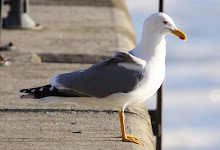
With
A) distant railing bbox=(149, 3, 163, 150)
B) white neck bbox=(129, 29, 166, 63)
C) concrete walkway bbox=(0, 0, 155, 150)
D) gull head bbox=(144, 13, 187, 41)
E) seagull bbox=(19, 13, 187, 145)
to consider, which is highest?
gull head bbox=(144, 13, 187, 41)

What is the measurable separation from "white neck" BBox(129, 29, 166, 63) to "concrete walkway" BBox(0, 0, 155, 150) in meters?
0.64

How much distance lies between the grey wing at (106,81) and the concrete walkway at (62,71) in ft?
1.22

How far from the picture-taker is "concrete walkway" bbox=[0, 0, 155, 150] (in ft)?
13.1

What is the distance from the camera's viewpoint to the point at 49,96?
3.94 metres

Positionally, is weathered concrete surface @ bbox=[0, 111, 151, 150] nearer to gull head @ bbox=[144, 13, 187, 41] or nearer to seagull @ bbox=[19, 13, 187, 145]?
seagull @ bbox=[19, 13, 187, 145]

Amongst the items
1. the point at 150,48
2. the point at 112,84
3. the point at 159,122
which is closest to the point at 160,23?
the point at 150,48

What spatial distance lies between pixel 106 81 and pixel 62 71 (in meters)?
2.14

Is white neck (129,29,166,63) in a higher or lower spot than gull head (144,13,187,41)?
lower

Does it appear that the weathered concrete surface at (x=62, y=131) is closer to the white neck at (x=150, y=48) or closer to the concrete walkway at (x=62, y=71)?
the concrete walkway at (x=62, y=71)

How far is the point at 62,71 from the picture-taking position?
19.8ft

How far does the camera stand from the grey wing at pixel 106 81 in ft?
12.9

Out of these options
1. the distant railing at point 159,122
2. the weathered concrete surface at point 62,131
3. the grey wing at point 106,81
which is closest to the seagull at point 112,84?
the grey wing at point 106,81

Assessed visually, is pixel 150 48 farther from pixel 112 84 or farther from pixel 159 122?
pixel 159 122

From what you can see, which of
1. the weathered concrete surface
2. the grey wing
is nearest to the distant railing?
the weathered concrete surface
